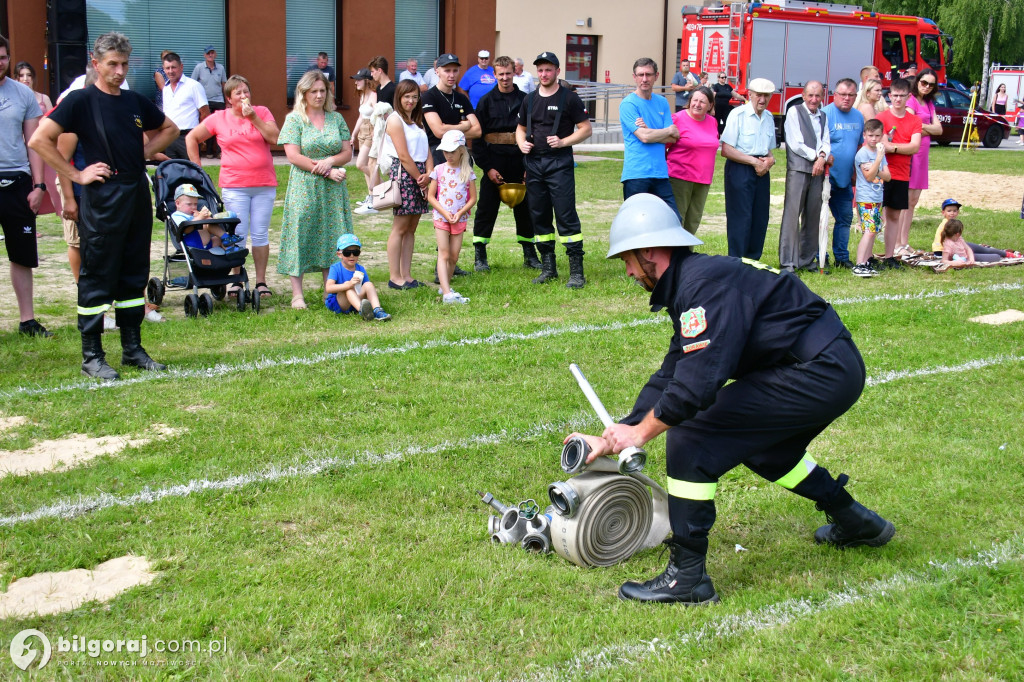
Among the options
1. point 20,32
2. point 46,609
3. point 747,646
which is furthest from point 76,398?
point 20,32

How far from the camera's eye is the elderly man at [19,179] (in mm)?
7988

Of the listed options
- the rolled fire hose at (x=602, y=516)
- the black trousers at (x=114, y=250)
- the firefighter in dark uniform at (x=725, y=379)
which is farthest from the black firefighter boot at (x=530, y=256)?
the firefighter in dark uniform at (x=725, y=379)

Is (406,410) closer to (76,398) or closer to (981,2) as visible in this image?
(76,398)

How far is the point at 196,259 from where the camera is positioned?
8.97 m

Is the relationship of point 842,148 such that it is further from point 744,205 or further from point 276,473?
point 276,473

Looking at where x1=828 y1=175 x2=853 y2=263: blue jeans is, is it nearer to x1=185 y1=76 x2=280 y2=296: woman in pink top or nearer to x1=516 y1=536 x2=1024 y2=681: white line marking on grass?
x1=185 y1=76 x2=280 y2=296: woman in pink top

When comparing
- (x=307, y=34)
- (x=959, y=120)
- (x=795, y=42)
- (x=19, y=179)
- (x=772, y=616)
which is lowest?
(x=772, y=616)

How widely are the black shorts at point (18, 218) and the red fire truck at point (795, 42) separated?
25755 millimetres

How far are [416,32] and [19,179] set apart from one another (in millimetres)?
19526

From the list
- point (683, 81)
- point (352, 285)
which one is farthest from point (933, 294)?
point (683, 81)

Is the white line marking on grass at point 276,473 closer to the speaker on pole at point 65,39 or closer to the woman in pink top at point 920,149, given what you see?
the woman in pink top at point 920,149

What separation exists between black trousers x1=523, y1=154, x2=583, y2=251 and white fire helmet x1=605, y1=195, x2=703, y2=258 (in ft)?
20.8

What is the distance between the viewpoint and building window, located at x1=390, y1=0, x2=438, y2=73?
2595cm

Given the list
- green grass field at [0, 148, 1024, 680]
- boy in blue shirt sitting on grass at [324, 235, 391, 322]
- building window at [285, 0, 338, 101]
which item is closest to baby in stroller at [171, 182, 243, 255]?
green grass field at [0, 148, 1024, 680]
